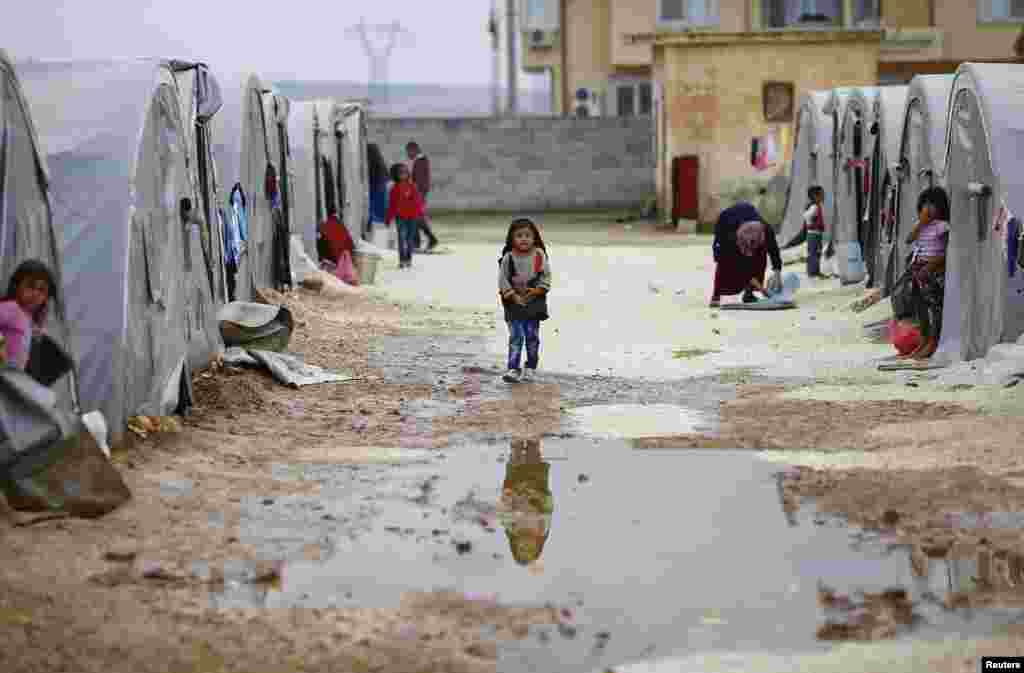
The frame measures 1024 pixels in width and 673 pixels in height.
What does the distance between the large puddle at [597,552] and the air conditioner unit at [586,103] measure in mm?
36225

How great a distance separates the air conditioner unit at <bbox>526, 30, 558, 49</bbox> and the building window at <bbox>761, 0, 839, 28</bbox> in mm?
7209

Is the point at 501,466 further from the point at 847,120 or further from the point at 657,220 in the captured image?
the point at 657,220

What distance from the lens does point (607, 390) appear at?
38.9 feet

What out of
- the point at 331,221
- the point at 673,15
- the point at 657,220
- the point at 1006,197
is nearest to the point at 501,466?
the point at 1006,197

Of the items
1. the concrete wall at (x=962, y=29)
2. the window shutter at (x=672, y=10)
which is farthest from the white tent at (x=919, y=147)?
the window shutter at (x=672, y=10)

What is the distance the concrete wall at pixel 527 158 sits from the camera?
39.0m

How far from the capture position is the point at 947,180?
536 inches

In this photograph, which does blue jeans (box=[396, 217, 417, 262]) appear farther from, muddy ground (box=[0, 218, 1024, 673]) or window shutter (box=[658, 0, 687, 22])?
window shutter (box=[658, 0, 687, 22])

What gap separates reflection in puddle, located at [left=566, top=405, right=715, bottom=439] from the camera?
1007 cm

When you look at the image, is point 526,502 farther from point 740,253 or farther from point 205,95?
point 740,253

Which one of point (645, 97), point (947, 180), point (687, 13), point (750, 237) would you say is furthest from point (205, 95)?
point (645, 97)

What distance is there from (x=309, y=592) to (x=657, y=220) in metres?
28.5

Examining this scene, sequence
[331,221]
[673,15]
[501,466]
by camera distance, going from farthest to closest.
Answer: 1. [673,15]
2. [331,221]
3. [501,466]

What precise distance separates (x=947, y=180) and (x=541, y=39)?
3492 cm
